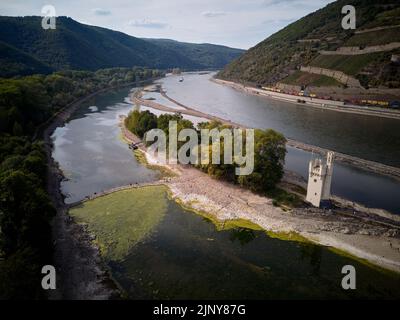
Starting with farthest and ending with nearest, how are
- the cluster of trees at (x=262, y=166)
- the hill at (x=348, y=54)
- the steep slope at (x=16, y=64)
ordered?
the steep slope at (x=16, y=64) < the hill at (x=348, y=54) < the cluster of trees at (x=262, y=166)

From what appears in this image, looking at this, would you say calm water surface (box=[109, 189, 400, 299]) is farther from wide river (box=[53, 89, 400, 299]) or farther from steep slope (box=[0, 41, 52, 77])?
steep slope (box=[0, 41, 52, 77])

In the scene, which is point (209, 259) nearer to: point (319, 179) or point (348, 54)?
point (319, 179)

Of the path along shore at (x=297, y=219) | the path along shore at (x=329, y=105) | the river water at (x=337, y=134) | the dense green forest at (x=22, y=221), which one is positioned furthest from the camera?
the path along shore at (x=329, y=105)

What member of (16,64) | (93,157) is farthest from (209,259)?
(16,64)

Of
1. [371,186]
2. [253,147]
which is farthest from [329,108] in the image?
[253,147]

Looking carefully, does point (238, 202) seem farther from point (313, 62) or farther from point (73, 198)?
point (313, 62)

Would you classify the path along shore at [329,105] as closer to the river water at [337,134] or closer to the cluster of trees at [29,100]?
the river water at [337,134]

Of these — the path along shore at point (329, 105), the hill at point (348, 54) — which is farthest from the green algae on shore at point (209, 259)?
the hill at point (348, 54)
